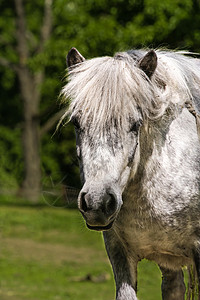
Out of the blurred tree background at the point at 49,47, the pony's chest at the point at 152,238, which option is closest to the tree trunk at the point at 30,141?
the blurred tree background at the point at 49,47

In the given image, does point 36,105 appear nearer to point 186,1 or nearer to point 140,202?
point 186,1

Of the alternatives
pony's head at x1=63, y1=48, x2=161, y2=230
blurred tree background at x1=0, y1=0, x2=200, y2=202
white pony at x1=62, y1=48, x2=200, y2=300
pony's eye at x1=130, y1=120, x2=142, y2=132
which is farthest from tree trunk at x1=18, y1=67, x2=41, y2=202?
pony's eye at x1=130, y1=120, x2=142, y2=132

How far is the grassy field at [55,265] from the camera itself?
9.39m

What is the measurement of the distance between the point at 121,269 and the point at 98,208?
1001 mm

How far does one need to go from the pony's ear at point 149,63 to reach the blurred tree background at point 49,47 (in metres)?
3.11

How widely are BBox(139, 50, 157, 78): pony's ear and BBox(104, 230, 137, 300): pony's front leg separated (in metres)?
1.12

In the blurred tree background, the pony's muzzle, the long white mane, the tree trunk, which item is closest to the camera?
the pony's muzzle

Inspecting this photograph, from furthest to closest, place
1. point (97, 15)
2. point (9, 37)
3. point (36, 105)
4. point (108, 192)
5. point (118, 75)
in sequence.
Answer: point (9, 37) < point (36, 105) < point (97, 15) < point (118, 75) < point (108, 192)

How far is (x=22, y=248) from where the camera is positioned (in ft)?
46.5

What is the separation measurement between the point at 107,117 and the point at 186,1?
11.3 meters

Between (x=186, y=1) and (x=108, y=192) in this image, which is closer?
(x=108, y=192)

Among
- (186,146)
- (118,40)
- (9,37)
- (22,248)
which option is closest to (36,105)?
(9,37)

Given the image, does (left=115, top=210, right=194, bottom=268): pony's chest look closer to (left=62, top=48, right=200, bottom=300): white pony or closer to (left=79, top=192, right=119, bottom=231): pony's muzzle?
(left=62, top=48, right=200, bottom=300): white pony

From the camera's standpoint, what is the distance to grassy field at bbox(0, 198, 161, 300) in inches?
370
